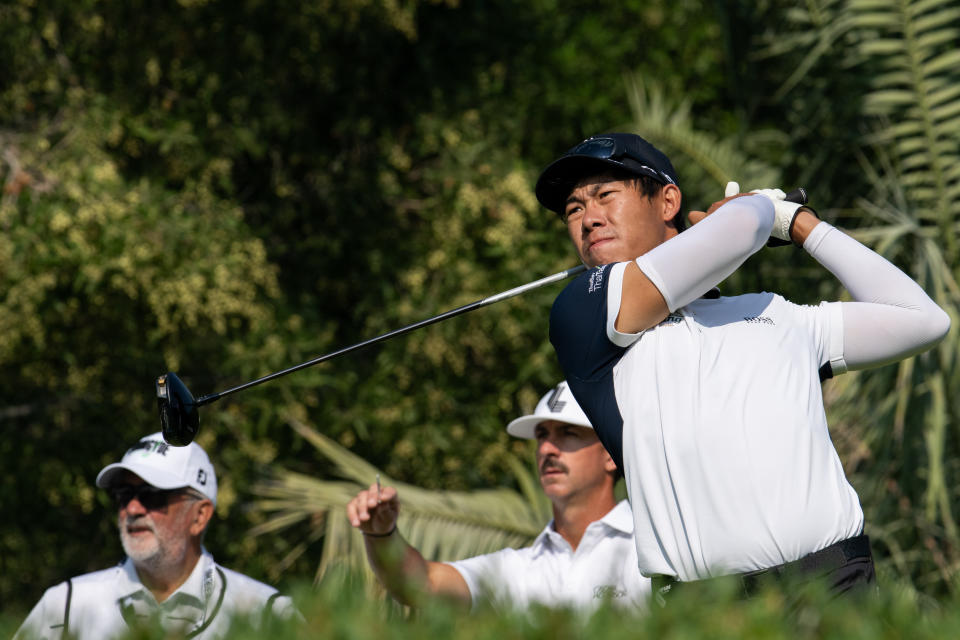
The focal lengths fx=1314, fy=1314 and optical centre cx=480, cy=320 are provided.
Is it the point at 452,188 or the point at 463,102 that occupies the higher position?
the point at 463,102

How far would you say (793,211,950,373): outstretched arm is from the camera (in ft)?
9.93

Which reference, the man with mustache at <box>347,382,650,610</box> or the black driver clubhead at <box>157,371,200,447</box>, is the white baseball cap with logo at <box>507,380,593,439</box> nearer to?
the man with mustache at <box>347,382,650,610</box>

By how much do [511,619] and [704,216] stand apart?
1.63 metres

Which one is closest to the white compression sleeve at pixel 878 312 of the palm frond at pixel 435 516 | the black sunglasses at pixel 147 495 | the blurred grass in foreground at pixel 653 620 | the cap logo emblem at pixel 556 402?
the blurred grass in foreground at pixel 653 620

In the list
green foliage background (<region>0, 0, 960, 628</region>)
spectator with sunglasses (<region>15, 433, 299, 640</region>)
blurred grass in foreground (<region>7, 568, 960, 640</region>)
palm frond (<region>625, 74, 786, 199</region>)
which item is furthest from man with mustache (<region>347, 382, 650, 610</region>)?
palm frond (<region>625, 74, 786, 199</region>)

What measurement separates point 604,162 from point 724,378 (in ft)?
2.25

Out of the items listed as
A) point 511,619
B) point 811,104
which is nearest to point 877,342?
point 511,619

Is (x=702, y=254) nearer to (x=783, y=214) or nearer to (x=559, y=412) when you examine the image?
(x=783, y=214)

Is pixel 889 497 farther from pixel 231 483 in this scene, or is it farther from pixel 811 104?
pixel 231 483

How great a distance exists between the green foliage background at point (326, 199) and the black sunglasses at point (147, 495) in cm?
305

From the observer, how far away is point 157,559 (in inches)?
185

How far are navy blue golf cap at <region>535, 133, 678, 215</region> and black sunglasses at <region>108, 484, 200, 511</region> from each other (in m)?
2.26

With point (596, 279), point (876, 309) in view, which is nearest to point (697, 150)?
point (876, 309)

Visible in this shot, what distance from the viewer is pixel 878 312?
3.04 m
